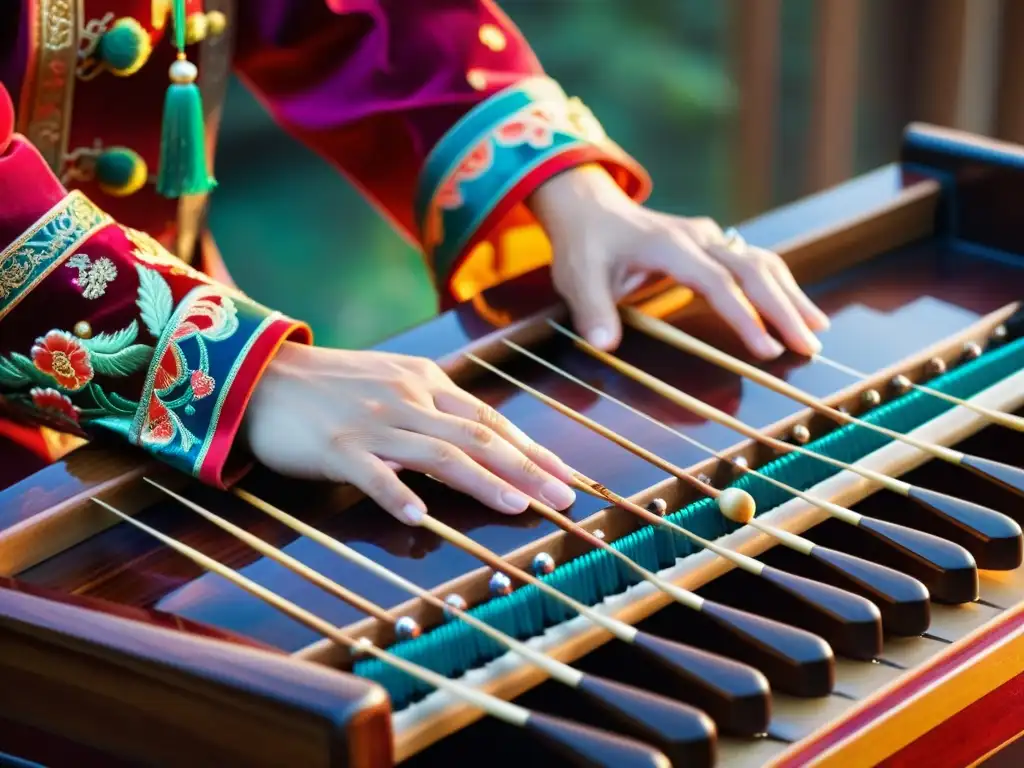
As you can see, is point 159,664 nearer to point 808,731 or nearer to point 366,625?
point 366,625

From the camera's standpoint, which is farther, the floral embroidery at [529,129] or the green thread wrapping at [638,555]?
the floral embroidery at [529,129]

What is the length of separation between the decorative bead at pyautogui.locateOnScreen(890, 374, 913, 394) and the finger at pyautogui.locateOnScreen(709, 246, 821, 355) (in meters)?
0.07

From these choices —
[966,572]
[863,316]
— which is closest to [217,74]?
[863,316]

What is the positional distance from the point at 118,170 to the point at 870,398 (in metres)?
0.64

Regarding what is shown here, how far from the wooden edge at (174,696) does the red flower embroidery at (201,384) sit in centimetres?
24

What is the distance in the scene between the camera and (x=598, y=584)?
824 millimetres

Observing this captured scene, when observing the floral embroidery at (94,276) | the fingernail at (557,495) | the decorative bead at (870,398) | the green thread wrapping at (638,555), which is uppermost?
the floral embroidery at (94,276)

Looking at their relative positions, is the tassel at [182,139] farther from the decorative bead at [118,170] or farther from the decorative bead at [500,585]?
the decorative bead at [500,585]

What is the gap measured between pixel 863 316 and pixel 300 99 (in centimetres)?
59

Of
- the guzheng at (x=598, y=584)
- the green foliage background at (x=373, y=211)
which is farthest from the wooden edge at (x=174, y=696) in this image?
the green foliage background at (x=373, y=211)

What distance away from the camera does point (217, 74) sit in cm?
133

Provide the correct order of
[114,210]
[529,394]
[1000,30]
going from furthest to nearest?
[1000,30], [114,210], [529,394]

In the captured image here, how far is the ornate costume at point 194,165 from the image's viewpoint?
0.98 meters

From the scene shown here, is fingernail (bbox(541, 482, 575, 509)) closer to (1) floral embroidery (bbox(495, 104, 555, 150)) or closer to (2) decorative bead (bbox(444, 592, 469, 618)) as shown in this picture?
(2) decorative bead (bbox(444, 592, 469, 618))
